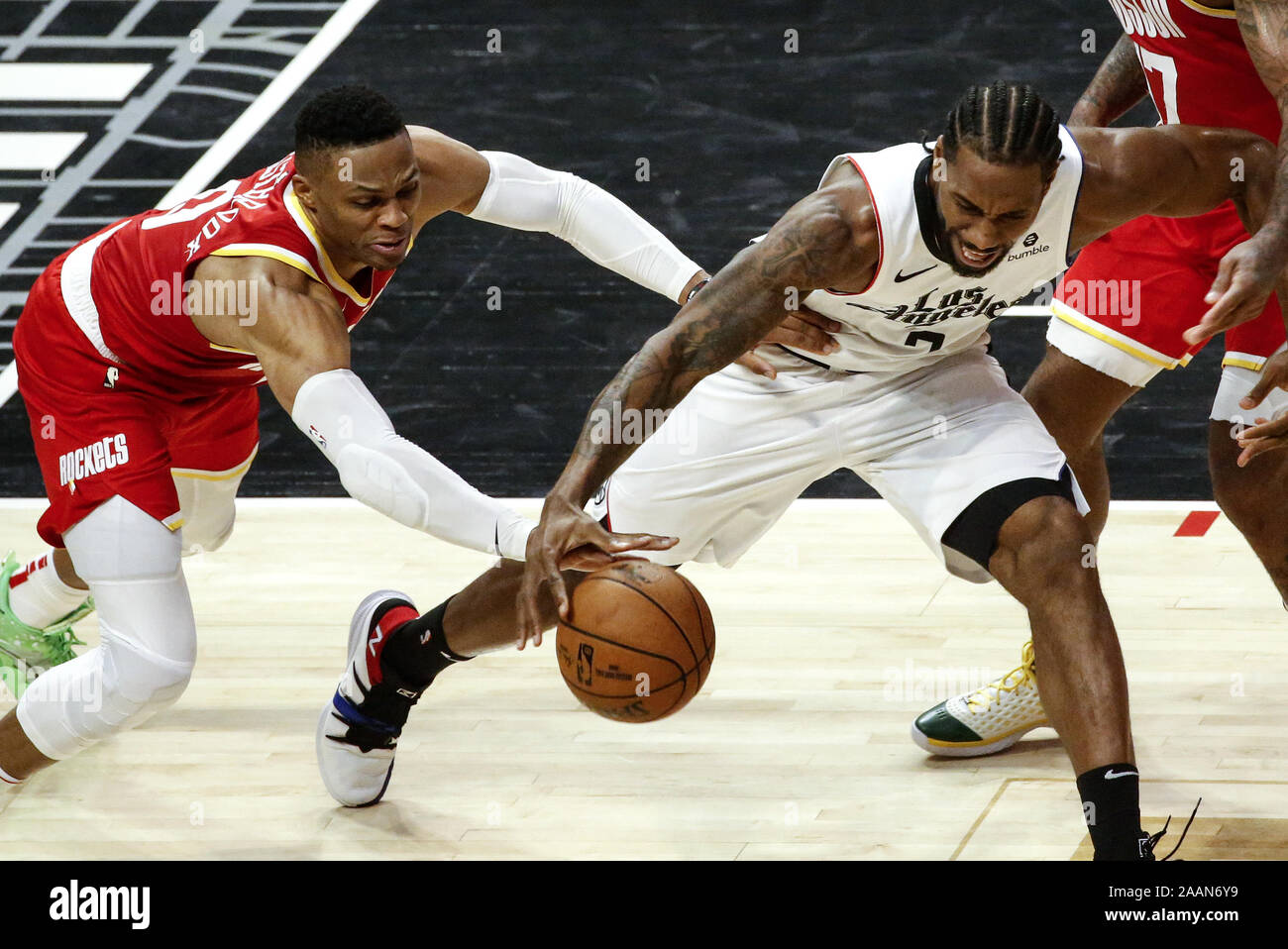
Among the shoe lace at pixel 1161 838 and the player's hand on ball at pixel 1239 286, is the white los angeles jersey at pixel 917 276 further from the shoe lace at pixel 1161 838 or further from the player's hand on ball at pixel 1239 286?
the shoe lace at pixel 1161 838

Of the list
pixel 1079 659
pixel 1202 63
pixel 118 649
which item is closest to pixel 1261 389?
pixel 1079 659

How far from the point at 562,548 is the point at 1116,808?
3.30ft

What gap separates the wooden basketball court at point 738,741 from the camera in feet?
11.0

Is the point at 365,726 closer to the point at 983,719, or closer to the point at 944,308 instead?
the point at 983,719

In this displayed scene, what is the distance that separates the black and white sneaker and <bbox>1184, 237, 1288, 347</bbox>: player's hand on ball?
177 centimetres

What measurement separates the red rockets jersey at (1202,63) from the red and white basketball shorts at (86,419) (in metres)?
2.24

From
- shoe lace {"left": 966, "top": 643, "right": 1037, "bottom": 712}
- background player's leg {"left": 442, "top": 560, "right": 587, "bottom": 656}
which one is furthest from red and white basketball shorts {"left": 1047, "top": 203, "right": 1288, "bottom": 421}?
background player's leg {"left": 442, "top": 560, "right": 587, "bottom": 656}

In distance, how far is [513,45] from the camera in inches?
254

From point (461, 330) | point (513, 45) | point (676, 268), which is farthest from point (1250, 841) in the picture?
point (513, 45)

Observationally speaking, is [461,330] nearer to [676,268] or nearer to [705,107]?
[705,107]

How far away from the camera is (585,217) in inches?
149

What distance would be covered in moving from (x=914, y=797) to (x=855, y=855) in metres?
0.35

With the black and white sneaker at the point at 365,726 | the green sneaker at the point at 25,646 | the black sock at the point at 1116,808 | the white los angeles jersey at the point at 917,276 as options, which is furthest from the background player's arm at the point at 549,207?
the black sock at the point at 1116,808

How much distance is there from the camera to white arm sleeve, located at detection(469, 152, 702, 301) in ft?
12.2
